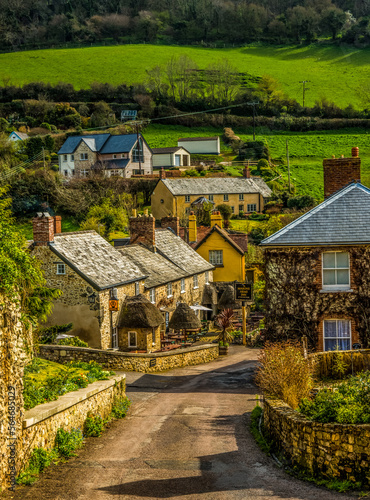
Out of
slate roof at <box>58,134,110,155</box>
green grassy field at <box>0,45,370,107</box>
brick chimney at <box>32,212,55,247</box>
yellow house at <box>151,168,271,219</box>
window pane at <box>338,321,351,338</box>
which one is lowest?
window pane at <box>338,321,351,338</box>

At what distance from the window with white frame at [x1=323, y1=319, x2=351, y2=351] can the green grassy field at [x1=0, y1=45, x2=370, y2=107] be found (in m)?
99.4

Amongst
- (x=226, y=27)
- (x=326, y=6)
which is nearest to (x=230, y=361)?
(x=226, y=27)

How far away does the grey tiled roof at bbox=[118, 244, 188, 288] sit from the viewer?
36531 mm

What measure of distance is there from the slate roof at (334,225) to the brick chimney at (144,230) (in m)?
17.0

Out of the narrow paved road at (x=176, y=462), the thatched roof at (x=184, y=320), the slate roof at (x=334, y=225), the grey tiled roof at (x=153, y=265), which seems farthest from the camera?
the grey tiled roof at (x=153, y=265)

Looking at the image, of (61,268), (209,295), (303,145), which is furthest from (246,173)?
(61,268)

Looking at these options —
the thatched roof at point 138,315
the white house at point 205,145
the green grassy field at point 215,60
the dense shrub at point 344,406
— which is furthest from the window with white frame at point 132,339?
the green grassy field at point 215,60

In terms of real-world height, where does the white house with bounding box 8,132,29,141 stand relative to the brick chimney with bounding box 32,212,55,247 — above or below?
above

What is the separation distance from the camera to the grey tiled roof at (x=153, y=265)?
3653 cm

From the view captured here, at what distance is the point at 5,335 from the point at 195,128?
10039 centimetres

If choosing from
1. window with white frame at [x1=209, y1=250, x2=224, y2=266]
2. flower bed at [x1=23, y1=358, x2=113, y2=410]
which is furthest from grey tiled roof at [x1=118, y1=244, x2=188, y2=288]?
flower bed at [x1=23, y1=358, x2=113, y2=410]

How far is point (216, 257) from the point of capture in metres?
49.8

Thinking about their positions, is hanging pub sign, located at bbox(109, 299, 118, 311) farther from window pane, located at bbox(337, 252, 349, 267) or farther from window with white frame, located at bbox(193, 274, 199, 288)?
window with white frame, located at bbox(193, 274, 199, 288)

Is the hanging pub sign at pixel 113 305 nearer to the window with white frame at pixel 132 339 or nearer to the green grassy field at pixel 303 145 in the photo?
the window with white frame at pixel 132 339
